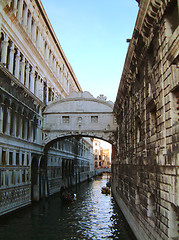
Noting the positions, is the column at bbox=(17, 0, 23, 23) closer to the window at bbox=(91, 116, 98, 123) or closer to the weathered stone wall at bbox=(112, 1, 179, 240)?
the window at bbox=(91, 116, 98, 123)

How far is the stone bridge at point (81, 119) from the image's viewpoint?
21.0 metres

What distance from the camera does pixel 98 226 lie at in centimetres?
1319

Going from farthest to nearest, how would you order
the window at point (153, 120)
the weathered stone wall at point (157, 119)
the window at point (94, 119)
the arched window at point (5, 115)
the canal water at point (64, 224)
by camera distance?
the window at point (94, 119) < the arched window at point (5, 115) < the canal water at point (64, 224) < the window at point (153, 120) < the weathered stone wall at point (157, 119)

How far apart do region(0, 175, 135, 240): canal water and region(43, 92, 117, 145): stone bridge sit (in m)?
5.70

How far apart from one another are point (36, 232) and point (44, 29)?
53.6ft

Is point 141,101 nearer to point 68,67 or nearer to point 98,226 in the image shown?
point 98,226

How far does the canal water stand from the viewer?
11.4 m

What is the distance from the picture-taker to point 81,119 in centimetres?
2109

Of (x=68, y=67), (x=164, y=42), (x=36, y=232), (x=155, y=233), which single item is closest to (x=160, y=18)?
(x=164, y=42)

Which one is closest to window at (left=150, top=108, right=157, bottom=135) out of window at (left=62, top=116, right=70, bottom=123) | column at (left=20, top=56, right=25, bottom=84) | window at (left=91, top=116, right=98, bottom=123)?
column at (left=20, top=56, right=25, bottom=84)

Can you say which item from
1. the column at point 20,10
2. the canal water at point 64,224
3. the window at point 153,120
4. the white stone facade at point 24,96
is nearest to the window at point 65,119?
the white stone facade at point 24,96

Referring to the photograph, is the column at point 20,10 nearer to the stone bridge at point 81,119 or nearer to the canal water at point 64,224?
the stone bridge at point 81,119

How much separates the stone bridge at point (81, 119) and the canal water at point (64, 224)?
570cm

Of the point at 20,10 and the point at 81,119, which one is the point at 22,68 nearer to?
the point at 20,10
